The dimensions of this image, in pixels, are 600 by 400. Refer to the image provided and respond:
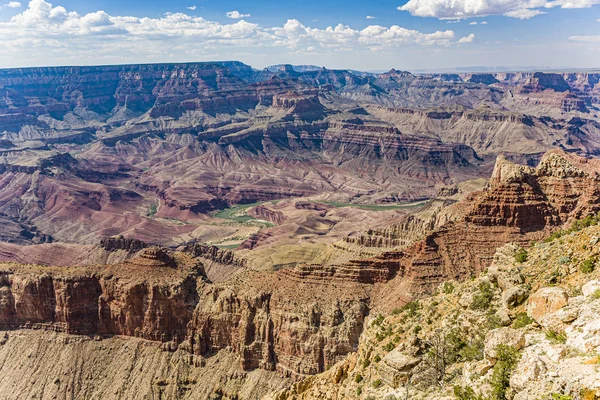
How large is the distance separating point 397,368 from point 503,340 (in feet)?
27.7

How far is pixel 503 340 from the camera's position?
24.0 m

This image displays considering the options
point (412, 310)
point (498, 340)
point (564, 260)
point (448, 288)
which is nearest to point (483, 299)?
point (564, 260)

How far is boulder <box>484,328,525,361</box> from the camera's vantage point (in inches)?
931

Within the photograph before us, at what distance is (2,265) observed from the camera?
86500mm

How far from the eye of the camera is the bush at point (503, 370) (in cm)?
2219

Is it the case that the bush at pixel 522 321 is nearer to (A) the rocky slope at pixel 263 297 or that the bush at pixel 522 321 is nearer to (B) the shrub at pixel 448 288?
(B) the shrub at pixel 448 288

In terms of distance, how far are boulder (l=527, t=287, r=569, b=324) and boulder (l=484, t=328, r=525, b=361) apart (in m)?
1.41

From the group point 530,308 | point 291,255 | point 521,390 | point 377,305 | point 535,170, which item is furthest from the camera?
point 291,255

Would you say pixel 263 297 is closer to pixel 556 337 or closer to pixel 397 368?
pixel 397 368

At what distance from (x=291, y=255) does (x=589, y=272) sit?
89.0 m

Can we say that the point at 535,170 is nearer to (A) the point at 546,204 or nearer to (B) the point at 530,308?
(A) the point at 546,204

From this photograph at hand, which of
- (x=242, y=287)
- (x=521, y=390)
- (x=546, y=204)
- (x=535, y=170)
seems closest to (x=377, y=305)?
(x=242, y=287)

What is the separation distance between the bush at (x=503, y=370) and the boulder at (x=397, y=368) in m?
7.40

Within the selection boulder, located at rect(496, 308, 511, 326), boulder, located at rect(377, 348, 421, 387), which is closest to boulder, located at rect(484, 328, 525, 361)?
boulder, located at rect(496, 308, 511, 326)
